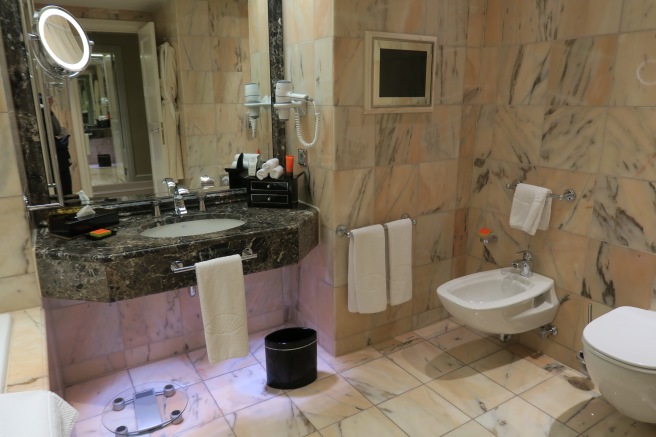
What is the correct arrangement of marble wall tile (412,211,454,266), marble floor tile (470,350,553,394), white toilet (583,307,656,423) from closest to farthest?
white toilet (583,307,656,423) → marble floor tile (470,350,553,394) → marble wall tile (412,211,454,266)

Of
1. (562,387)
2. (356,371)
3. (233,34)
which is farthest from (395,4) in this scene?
(562,387)

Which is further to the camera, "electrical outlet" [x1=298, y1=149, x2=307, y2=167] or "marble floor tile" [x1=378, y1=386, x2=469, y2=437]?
"electrical outlet" [x1=298, y1=149, x2=307, y2=167]

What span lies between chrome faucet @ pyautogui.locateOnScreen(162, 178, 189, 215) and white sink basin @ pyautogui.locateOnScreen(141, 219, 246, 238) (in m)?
0.08

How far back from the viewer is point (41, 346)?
65.4 inches

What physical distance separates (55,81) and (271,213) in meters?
1.11

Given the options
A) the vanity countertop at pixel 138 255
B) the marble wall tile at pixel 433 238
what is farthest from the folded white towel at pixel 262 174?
the marble wall tile at pixel 433 238

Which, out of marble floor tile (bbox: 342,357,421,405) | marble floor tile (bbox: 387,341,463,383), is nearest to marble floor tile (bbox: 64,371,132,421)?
marble floor tile (bbox: 342,357,421,405)

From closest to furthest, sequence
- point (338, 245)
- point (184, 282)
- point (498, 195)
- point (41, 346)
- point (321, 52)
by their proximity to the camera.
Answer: point (41, 346), point (184, 282), point (321, 52), point (338, 245), point (498, 195)

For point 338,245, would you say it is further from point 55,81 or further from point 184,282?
point 55,81

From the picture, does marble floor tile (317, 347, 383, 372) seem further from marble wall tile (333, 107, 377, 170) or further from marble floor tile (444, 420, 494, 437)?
marble wall tile (333, 107, 377, 170)

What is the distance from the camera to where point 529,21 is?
7.63 ft

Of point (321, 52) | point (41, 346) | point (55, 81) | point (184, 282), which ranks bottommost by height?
point (41, 346)

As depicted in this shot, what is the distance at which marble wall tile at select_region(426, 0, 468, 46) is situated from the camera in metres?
2.35

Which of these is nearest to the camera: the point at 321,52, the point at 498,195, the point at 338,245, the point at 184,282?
the point at 184,282
